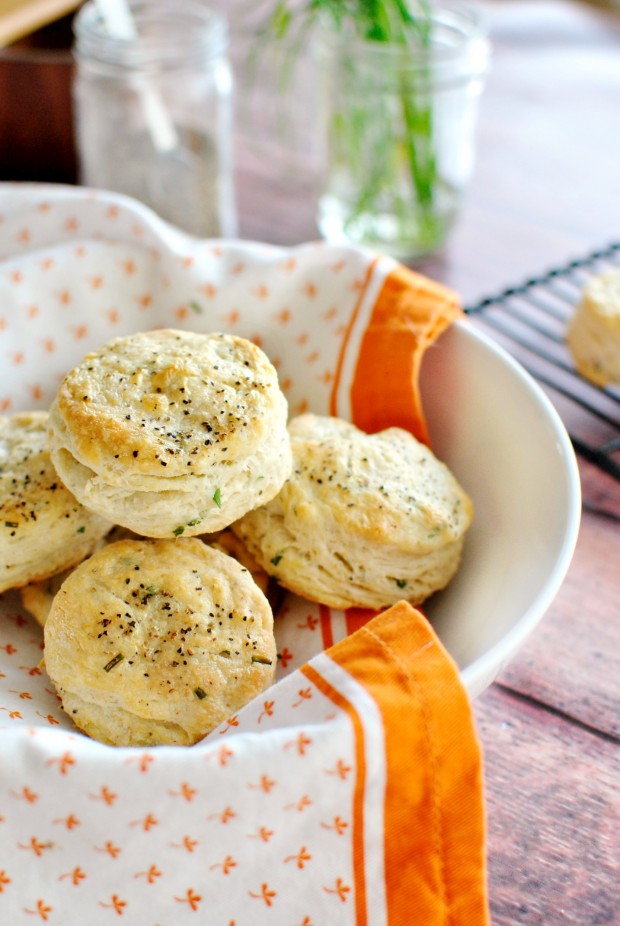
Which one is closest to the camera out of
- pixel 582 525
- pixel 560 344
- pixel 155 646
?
pixel 155 646

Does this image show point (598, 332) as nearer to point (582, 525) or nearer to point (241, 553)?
point (582, 525)

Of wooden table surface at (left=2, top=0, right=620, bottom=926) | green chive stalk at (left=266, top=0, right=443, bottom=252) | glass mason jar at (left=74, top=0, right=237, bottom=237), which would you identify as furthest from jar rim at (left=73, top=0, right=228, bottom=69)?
wooden table surface at (left=2, top=0, right=620, bottom=926)

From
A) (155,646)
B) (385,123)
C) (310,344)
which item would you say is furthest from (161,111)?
Answer: (155,646)

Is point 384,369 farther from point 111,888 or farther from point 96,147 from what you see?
point 96,147

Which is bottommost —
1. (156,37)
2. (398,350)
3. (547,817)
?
(547,817)

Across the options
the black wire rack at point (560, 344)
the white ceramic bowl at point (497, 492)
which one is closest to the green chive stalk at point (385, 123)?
the black wire rack at point (560, 344)

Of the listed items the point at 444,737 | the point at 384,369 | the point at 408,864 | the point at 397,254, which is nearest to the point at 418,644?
the point at 444,737
